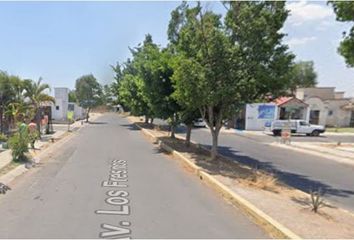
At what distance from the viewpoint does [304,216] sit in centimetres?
795

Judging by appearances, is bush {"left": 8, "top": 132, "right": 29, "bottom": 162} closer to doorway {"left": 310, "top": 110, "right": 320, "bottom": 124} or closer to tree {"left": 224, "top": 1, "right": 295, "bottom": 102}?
tree {"left": 224, "top": 1, "right": 295, "bottom": 102}

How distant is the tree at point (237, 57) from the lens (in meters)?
14.1

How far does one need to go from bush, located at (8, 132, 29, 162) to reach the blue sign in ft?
103

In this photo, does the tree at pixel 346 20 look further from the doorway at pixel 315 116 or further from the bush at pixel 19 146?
the doorway at pixel 315 116

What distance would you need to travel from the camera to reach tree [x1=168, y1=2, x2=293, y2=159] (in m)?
14.1

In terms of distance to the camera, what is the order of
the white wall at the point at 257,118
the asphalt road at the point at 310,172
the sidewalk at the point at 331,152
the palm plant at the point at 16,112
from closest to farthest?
the asphalt road at the point at 310,172 < the sidewalk at the point at 331,152 < the palm plant at the point at 16,112 < the white wall at the point at 257,118

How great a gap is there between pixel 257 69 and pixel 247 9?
224cm

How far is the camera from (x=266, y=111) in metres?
42.7

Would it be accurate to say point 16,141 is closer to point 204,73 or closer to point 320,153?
point 204,73

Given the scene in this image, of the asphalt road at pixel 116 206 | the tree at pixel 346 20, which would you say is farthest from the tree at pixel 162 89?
the tree at pixel 346 20

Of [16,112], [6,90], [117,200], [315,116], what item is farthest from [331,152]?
[315,116]

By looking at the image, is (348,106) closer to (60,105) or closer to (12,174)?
(60,105)

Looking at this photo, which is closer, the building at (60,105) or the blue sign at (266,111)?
the blue sign at (266,111)

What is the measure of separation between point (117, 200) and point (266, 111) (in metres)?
35.8
